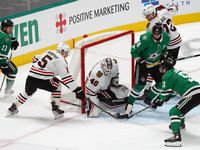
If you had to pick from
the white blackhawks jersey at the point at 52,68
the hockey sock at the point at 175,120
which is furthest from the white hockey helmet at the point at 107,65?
Result: the hockey sock at the point at 175,120

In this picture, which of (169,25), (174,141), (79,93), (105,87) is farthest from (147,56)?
(174,141)

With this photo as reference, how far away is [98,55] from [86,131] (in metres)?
1.17

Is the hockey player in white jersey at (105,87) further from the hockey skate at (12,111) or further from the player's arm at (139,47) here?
the hockey skate at (12,111)

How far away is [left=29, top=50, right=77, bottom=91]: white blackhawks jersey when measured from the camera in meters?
4.93

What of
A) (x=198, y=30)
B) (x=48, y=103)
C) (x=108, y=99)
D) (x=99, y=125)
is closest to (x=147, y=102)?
(x=108, y=99)

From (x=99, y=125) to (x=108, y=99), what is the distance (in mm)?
504

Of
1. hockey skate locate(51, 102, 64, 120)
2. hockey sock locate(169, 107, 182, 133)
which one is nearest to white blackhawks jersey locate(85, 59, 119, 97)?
hockey skate locate(51, 102, 64, 120)

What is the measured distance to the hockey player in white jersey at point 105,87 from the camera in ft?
16.9

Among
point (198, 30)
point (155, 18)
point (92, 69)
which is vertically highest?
point (155, 18)

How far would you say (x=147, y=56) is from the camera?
17.1ft

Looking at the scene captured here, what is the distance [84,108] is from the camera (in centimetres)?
540

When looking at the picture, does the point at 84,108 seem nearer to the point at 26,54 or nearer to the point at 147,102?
the point at 147,102

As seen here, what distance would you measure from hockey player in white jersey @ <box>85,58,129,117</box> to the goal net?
0.16 meters

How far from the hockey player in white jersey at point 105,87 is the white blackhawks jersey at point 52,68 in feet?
0.96
